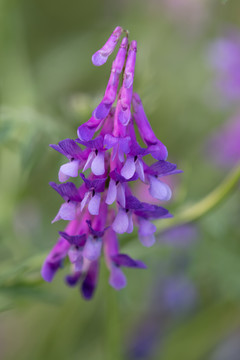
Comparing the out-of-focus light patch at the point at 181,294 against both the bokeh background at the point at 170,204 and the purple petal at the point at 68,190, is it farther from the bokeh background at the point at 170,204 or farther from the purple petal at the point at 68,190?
the purple petal at the point at 68,190

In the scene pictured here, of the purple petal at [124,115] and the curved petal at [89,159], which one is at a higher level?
the purple petal at [124,115]

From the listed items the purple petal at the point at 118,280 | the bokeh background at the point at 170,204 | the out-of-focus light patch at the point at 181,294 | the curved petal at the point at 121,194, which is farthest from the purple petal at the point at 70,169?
the out-of-focus light patch at the point at 181,294

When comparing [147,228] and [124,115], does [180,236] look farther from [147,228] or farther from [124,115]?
[124,115]

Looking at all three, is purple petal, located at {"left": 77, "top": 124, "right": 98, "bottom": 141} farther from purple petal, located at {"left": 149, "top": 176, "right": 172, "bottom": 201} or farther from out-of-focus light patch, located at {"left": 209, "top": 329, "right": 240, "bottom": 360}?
out-of-focus light patch, located at {"left": 209, "top": 329, "right": 240, "bottom": 360}

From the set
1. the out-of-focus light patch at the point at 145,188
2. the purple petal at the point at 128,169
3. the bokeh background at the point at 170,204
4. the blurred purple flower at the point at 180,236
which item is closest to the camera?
the purple petal at the point at 128,169

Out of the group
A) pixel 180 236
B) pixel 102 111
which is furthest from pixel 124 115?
pixel 180 236

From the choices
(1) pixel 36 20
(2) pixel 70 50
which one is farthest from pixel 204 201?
(1) pixel 36 20

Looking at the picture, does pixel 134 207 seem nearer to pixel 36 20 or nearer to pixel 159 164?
pixel 159 164
